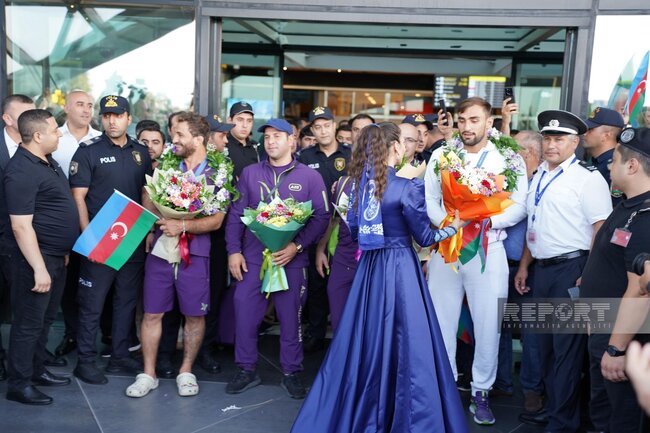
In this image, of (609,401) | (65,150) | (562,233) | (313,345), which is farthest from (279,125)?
(609,401)

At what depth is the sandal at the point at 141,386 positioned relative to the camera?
4961 millimetres

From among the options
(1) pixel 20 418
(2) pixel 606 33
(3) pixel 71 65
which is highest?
(2) pixel 606 33

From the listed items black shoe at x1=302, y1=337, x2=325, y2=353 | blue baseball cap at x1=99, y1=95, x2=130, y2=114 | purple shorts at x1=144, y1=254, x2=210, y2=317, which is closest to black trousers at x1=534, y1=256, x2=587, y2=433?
black shoe at x1=302, y1=337, x2=325, y2=353

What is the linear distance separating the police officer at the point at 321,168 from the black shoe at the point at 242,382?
1.18 m

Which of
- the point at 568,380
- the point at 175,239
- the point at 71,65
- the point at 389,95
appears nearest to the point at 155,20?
the point at 71,65

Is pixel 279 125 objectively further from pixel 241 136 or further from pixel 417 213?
pixel 241 136

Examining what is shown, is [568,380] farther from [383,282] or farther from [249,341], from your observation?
[249,341]

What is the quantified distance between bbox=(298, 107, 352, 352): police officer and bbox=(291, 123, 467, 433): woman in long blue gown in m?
2.29

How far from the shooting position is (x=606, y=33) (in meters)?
6.07

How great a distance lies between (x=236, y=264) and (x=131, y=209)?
91 cm

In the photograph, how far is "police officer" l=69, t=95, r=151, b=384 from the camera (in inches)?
205

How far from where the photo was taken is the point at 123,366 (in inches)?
216

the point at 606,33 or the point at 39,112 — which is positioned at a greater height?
the point at 606,33

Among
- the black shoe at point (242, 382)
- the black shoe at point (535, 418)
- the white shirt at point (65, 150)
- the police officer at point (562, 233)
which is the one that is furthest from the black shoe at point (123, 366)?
the police officer at point (562, 233)
